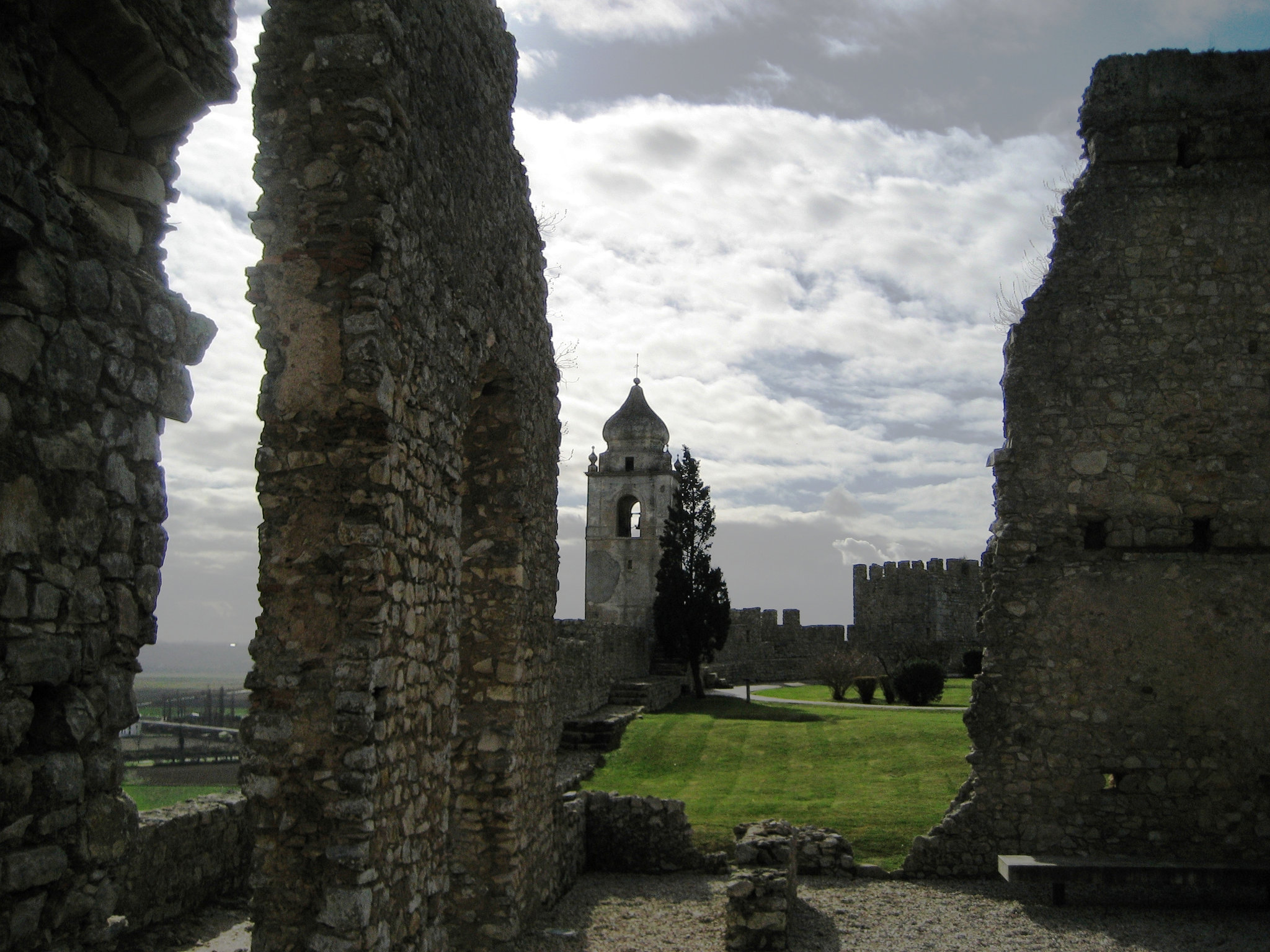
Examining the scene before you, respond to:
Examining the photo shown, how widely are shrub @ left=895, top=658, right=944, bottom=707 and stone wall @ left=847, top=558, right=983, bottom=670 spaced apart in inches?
615

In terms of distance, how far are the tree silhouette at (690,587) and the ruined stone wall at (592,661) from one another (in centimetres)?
172

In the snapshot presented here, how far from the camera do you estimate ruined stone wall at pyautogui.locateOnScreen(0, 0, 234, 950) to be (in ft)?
8.69

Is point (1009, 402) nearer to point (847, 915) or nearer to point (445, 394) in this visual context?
point (847, 915)

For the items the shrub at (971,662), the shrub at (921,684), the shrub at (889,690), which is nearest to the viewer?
the shrub at (921,684)

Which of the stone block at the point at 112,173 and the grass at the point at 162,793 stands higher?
the stone block at the point at 112,173

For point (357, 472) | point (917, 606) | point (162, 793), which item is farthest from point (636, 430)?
point (357, 472)

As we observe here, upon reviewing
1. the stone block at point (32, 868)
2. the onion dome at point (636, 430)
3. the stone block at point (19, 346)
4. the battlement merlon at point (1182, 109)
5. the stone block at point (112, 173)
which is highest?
the onion dome at point (636, 430)

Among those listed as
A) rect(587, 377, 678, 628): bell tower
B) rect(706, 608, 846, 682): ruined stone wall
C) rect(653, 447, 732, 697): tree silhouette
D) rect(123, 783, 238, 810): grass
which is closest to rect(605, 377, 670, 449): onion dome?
rect(587, 377, 678, 628): bell tower

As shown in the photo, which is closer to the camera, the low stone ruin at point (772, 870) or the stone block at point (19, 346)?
the stone block at point (19, 346)

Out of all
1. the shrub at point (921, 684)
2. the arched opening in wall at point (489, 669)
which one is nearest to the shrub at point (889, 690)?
the shrub at point (921, 684)

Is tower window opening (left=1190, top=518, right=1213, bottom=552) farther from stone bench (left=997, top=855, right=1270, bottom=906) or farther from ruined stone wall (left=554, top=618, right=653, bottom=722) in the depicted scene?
ruined stone wall (left=554, top=618, right=653, bottom=722)

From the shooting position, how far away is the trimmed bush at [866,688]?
28625 mm

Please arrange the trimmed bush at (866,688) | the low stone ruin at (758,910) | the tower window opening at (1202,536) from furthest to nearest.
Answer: the trimmed bush at (866,688)
the tower window opening at (1202,536)
the low stone ruin at (758,910)

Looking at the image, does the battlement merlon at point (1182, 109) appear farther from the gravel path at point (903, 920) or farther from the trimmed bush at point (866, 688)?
the trimmed bush at point (866, 688)
